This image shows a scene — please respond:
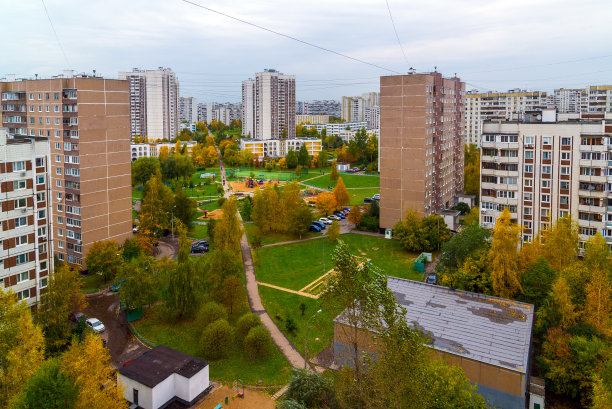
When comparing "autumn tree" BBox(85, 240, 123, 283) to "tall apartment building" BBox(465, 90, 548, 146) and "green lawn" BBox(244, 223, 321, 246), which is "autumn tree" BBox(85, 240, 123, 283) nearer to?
"green lawn" BBox(244, 223, 321, 246)

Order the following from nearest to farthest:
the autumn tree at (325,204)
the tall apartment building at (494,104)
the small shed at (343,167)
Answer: the autumn tree at (325,204), the tall apartment building at (494,104), the small shed at (343,167)

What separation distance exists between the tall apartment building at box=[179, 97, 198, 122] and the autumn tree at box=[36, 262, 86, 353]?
147089 mm

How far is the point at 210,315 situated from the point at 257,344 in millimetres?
3063

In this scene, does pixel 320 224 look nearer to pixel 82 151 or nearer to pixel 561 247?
pixel 82 151

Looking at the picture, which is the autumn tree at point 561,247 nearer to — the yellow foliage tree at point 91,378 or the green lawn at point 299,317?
the green lawn at point 299,317

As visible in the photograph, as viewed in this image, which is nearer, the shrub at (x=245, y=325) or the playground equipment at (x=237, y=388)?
the playground equipment at (x=237, y=388)

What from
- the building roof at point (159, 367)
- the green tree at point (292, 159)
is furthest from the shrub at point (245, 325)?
the green tree at point (292, 159)

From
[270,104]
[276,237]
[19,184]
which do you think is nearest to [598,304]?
[19,184]

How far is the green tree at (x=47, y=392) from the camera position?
11016mm

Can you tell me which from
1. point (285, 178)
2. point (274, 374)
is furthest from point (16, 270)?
point (285, 178)

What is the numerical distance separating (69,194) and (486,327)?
1023 inches

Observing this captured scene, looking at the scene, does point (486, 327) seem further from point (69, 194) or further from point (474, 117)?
point (474, 117)

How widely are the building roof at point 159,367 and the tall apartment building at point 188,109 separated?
151028 mm

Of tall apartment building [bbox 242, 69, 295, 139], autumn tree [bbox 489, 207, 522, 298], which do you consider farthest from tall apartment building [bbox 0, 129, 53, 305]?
tall apartment building [bbox 242, 69, 295, 139]
